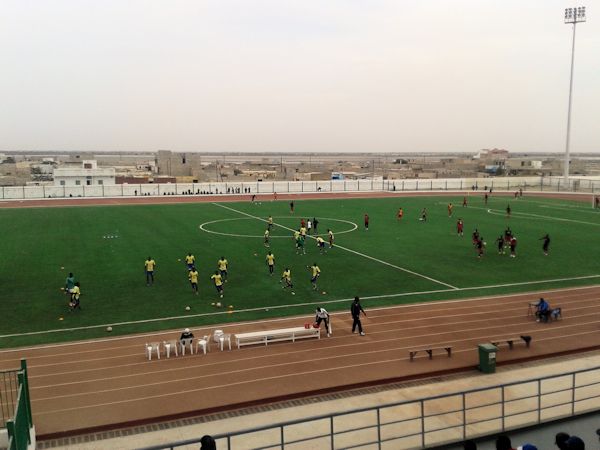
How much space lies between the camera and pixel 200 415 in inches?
523

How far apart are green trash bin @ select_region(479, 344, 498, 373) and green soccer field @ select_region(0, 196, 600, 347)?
7.13 m

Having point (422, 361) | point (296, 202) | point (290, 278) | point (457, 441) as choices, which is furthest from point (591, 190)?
point (457, 441)

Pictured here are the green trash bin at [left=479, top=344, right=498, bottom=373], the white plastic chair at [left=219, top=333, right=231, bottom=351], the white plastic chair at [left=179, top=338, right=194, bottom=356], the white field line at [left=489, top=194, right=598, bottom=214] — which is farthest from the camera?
the white field line at [left=489, top=194, right=598, bottom=214]

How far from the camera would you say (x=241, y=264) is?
2997 cm

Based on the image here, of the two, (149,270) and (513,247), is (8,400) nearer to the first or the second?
(149,270)

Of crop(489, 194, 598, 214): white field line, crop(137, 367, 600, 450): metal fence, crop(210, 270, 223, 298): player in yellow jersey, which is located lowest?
crop(489, 194, 598, 214): white field line

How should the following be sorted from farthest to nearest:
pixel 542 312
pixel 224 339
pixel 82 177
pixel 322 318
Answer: pixel 82 177, pixel 542 312, pixel 322 318, pixel 224 339

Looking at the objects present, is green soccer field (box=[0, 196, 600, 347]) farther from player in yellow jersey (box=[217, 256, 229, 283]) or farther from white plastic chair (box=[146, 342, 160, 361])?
white plastic chair (box=[146, 342, 160, 361])

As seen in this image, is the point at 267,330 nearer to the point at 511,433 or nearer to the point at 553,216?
the point at 511,433

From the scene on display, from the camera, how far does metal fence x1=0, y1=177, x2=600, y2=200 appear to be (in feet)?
234

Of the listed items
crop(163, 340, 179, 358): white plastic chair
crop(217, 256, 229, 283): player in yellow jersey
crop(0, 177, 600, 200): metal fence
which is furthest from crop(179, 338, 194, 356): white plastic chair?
crop(0, 177, 600, 200): metal fence

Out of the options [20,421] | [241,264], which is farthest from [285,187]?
[20,421]

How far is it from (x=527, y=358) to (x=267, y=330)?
837 cm

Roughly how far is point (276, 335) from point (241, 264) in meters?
12.2
